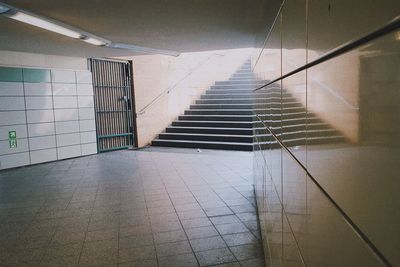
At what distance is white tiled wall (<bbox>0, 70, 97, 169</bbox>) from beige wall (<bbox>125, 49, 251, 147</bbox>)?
1.68m

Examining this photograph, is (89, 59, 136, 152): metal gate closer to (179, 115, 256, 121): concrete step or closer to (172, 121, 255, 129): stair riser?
(172, 121, 255, 129): stair riser

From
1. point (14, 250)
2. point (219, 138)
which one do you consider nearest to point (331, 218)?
point (14, 250)

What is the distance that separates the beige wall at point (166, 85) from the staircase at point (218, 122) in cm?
32

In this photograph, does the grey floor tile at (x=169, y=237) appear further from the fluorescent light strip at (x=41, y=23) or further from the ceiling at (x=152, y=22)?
the fluorescent light strip at (x=41, y=23)

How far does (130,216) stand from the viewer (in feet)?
13.1

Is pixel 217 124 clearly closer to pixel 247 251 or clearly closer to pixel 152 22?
pixel 152 22

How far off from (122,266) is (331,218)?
246 cm

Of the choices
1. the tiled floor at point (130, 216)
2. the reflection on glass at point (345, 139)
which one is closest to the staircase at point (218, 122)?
the tiled floor at point (130, 216)

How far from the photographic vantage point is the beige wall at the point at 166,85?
32.0 ft

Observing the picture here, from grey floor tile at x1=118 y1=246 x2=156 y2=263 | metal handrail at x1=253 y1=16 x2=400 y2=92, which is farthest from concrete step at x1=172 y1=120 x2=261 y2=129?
metal handrail at x1=253 y1=16 x2=400 y2=92

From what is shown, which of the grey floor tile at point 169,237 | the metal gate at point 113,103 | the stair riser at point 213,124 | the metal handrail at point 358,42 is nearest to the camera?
the metal handrail at point 358,42

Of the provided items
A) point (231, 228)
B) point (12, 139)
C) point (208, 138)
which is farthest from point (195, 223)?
point (208, 138)

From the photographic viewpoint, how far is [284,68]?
5.24 ft

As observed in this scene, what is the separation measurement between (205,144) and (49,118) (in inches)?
163
